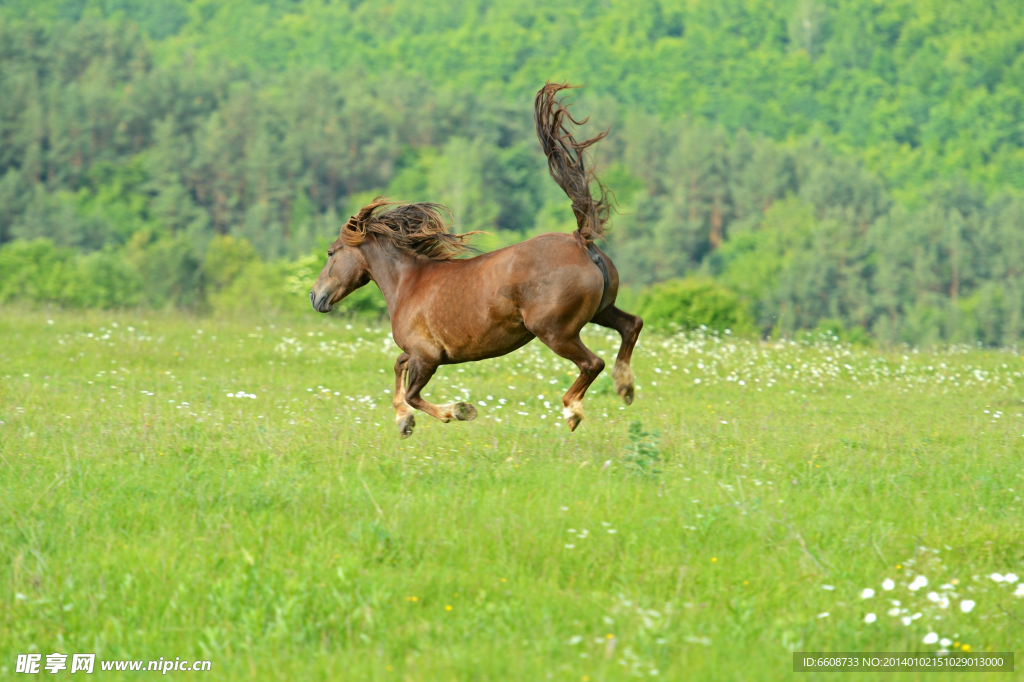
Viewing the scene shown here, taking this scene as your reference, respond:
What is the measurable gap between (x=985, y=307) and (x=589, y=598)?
8228 centimetres

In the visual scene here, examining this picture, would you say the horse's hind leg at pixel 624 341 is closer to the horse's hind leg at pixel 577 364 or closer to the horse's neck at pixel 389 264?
the horse's hind leg at pixel 577 364

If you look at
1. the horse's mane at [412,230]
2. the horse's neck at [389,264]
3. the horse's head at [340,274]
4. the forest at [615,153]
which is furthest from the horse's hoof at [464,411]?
the forest at [615,153]

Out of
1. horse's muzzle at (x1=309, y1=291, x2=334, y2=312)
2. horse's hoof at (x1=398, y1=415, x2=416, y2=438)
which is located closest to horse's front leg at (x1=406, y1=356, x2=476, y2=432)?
horse's hoof at (x1=398, y1=415, x2=416, y2=438)

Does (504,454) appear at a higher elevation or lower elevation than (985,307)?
higher

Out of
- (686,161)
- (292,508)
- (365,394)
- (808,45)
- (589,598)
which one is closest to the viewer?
(589,598)

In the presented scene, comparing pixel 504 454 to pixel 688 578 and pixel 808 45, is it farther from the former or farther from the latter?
pixel 808 45

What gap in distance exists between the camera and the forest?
8794 centimetres

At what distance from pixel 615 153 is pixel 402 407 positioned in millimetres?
112741

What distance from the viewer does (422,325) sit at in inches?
334

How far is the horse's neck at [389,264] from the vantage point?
888 cm

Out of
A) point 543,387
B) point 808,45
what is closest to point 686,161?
point 808,45

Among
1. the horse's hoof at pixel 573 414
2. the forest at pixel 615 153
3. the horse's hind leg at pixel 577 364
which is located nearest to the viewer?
the horse's hind leg at pixel 577 364

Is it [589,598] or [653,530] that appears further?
[653,530]

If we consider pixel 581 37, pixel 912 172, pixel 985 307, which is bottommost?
pixel 985 307
